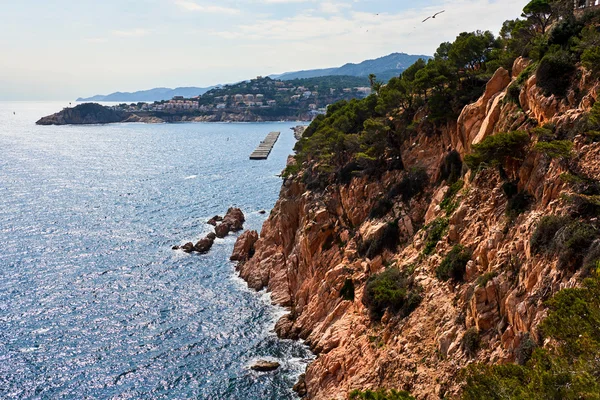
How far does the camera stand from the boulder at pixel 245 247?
75.1m

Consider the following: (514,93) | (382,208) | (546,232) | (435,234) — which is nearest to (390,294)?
(435,234)

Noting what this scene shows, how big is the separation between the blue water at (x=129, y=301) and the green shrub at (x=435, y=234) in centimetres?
1696

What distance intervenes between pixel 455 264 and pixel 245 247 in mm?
46051

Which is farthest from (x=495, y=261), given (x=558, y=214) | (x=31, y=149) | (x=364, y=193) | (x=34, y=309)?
(x=31, y=149)

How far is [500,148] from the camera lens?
33.3 m

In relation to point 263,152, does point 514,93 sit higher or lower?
higher

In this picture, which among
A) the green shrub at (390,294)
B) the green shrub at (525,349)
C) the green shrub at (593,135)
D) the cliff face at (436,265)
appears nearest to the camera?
the green shrub at (525,349)

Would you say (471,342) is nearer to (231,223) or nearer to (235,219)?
(231,223)

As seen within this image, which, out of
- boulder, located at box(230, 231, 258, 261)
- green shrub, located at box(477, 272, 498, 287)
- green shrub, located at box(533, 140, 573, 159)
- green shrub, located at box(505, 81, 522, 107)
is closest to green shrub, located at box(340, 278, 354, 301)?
green shrub, located at box(477, 272, 498, 287)

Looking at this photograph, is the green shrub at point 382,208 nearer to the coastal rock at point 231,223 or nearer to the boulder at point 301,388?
the boulder at point 301,388

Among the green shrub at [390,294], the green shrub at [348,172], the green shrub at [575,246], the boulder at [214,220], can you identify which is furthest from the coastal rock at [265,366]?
the boulder at [214,220]

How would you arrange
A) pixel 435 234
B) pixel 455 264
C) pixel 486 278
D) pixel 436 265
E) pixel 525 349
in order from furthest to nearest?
pixel 435 234
pixel 436 265
pixel 455 264
pixel 486 278
pixel 525 349

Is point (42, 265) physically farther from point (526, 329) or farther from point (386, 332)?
point (526, 329)

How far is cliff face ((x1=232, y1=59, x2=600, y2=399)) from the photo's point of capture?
28.0 meters
